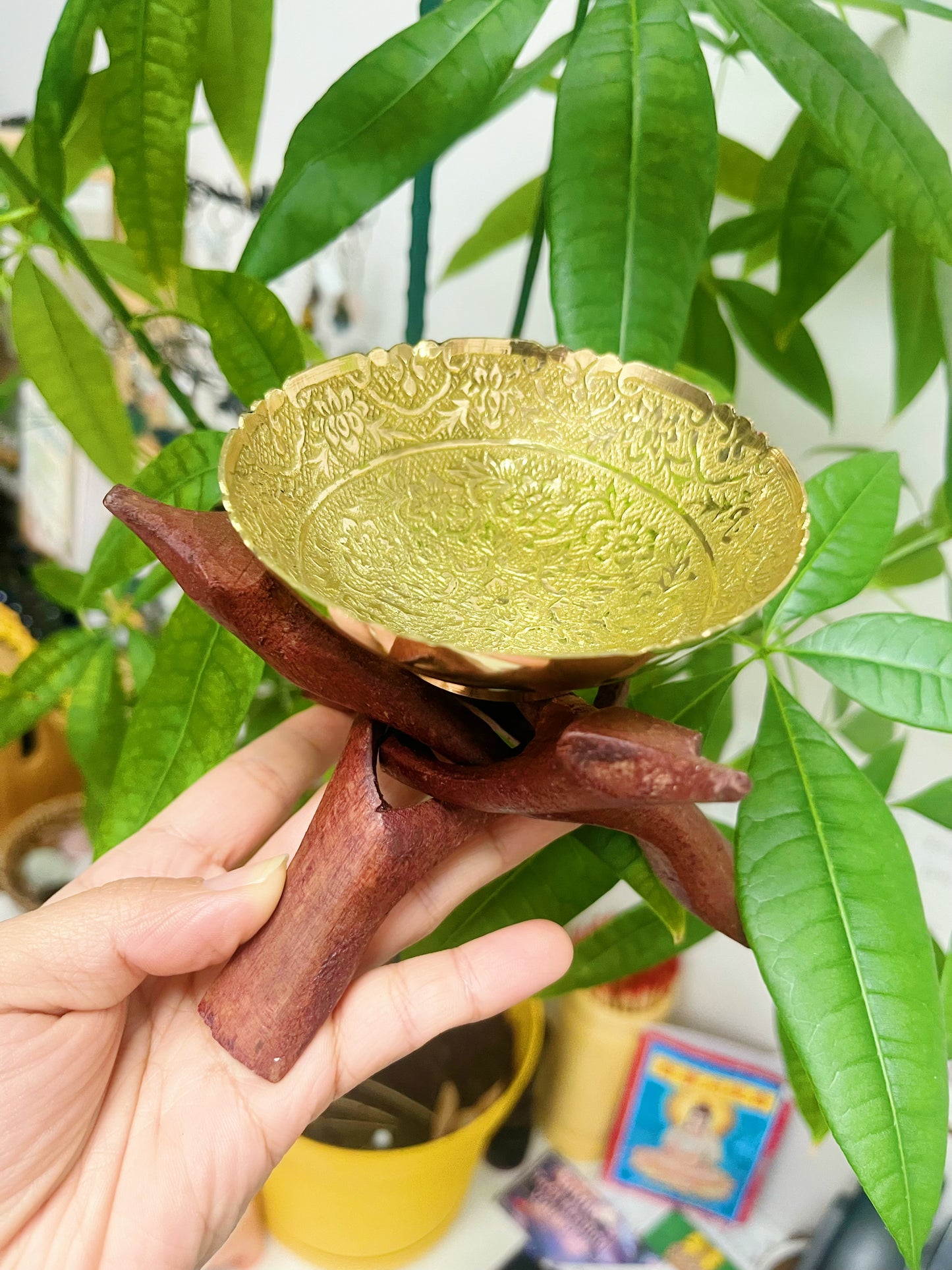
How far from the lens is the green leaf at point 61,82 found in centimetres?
52

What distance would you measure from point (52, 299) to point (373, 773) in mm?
447

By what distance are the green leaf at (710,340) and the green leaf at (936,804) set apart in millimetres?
374

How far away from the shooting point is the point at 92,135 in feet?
2.37

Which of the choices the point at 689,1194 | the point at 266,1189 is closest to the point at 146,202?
the point at 266,1189

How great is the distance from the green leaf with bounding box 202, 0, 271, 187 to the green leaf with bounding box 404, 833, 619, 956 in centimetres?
53

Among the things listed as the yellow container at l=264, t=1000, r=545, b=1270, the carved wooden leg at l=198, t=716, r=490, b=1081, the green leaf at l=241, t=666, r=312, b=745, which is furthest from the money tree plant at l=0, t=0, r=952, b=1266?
the yellow container at l=264, t=1000, r=545, b=1270

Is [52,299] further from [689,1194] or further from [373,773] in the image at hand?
[689,1194]

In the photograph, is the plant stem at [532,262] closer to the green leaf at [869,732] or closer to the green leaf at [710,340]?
the green leaf at [710,340]

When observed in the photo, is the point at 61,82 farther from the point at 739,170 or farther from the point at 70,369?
the point at 739,170

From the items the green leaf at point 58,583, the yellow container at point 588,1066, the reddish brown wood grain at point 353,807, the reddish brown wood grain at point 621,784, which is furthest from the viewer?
the yellow container at point 588,1066

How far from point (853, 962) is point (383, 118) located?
52 centimetres

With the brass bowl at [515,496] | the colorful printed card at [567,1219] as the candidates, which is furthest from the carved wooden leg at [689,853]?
the colorful printed card at [567,1219]

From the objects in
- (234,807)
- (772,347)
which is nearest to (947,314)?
(772,347)

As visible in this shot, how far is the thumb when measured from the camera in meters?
0.51
